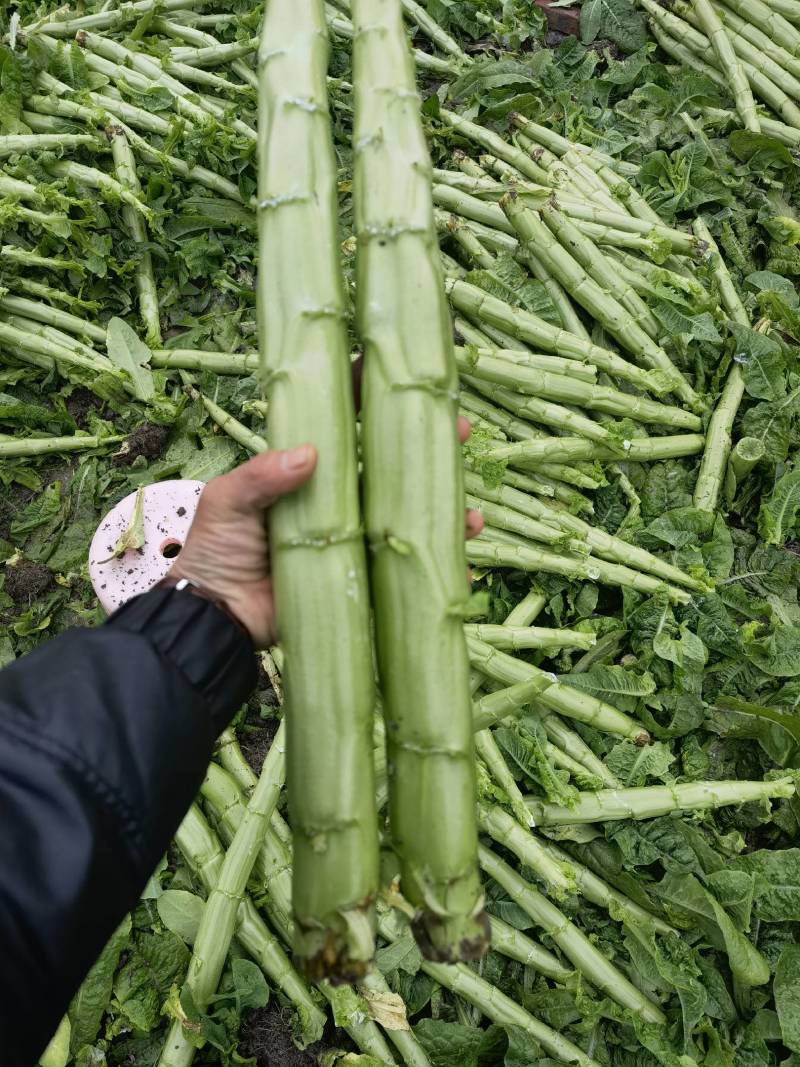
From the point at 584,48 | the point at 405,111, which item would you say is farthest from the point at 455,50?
the point at 405,111

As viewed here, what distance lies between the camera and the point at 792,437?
16.1 feet

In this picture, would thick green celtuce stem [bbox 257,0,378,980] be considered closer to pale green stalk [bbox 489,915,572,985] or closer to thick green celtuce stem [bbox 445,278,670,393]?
pale green stalk [bbox 489,915,572,985]

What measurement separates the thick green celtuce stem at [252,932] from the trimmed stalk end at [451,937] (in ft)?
6.16

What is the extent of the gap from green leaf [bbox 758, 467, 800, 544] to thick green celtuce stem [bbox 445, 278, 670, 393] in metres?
0.92

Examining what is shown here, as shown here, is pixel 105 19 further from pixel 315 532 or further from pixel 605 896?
pixel 605 896

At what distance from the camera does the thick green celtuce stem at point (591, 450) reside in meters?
4.57

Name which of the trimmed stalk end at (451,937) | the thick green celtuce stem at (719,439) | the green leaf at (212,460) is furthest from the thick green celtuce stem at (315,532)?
the thick green celtuce stem at (719,439)

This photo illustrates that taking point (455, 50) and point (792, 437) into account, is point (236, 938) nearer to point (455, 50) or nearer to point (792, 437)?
point (792, 437)

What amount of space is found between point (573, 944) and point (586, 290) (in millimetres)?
3808

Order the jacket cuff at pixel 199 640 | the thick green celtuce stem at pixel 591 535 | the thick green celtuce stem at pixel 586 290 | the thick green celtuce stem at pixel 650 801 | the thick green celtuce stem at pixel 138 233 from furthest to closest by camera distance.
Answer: the thick green celtuce stem at pixel 138 233 → the thick green celtuce stem at pixel 586 290 → the thick green celtuce stem at pixel 591 535 → the thick green celtuce stem at pixel 650 801 → the jacket cuff at pixel 199 640


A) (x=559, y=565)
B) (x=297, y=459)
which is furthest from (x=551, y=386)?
(x=297, y=459)

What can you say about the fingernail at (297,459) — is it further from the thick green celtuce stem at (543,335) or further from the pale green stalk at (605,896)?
the thick green celtuce stem at (543,335)

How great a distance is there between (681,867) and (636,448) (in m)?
2.36

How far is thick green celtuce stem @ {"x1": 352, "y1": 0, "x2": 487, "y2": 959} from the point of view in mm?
2156
